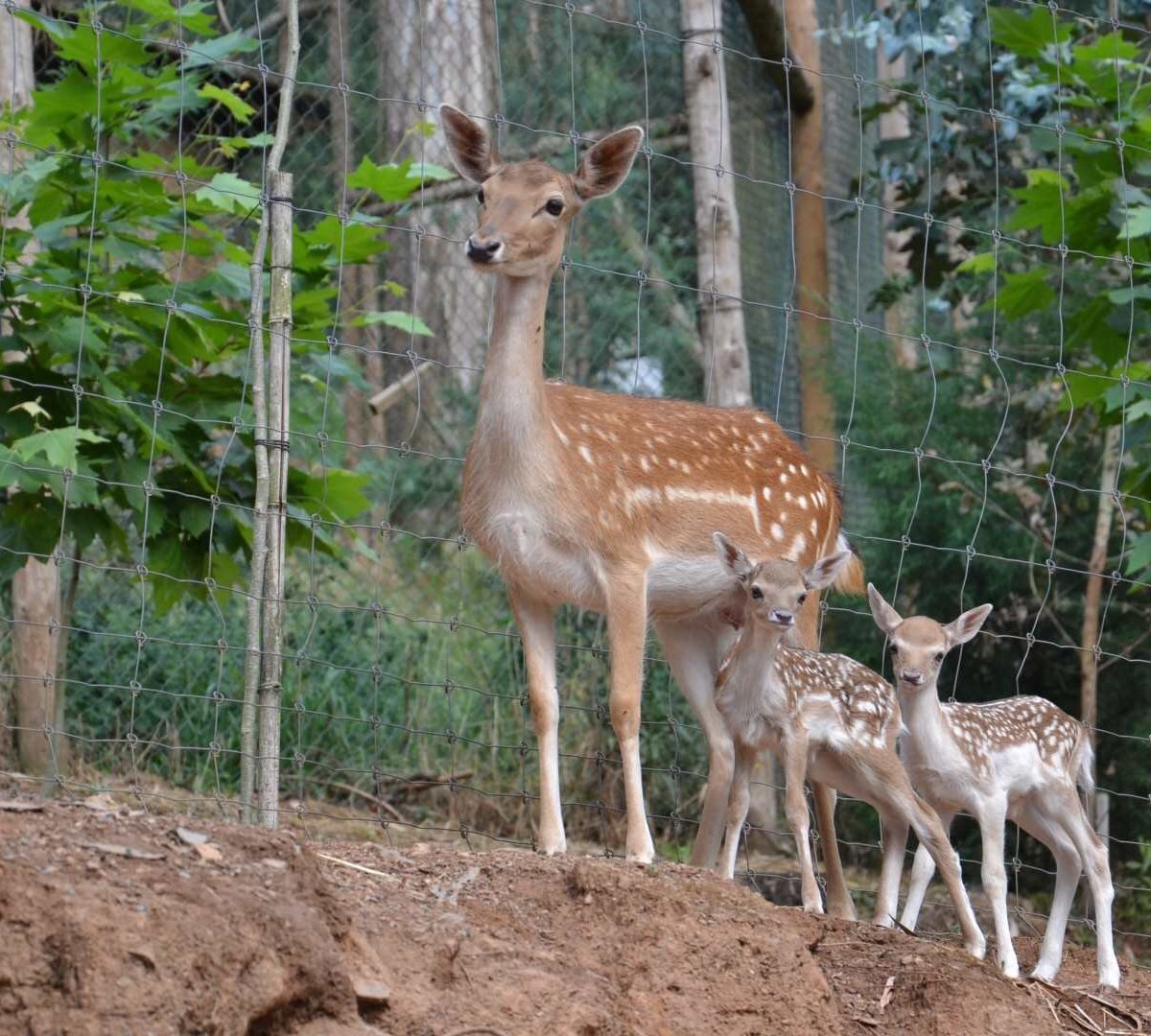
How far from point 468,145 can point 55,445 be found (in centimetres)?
173

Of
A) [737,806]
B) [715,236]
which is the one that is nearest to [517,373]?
[737,806]

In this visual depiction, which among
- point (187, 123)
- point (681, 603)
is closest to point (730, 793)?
point (681, 603)

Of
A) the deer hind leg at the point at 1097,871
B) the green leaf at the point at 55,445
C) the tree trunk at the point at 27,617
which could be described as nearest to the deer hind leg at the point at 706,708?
the deer hind leg at the point at 1097,871

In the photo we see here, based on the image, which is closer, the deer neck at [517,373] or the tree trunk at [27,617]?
the deer neck at [517,373]

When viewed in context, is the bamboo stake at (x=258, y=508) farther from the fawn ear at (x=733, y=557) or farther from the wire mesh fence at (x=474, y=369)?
the fawn ear at (x=733, y=557)

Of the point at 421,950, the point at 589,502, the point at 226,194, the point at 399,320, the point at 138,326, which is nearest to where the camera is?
the point at 421,950

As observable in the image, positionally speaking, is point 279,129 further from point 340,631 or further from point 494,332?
point 340,631

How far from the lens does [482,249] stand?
5.79 meters

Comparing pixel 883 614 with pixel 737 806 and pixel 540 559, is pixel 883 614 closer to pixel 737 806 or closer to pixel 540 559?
Result: pixel 737 806

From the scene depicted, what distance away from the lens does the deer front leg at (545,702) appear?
19.4ft

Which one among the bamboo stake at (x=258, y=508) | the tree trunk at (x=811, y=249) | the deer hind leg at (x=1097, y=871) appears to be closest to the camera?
the bamboo stake at (x=258, y=508)

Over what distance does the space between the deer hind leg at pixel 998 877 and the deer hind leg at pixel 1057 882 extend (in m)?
0.14

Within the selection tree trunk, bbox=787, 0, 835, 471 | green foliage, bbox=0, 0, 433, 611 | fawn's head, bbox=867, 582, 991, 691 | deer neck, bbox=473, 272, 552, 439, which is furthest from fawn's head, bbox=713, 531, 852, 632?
tree trunk, bbox=787, 0, 835, 471

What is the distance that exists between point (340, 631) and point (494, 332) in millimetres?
4082
